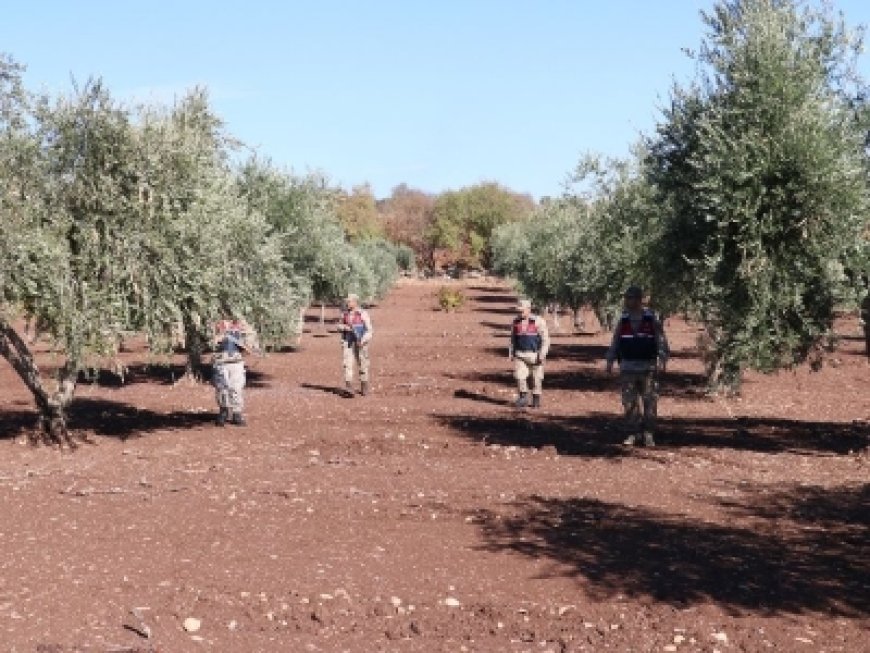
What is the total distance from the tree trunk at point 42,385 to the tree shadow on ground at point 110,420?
527 millimetres

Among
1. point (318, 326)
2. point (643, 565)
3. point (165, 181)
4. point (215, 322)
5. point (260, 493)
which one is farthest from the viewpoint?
point (318, 326)

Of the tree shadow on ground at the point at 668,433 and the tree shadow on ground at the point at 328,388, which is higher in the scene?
the tree shadow on ground at the point at 328,388

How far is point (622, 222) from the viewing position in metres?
24.6

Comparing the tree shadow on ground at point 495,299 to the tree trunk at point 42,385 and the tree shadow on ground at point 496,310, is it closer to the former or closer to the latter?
the tree shadow on ground at point 496,310

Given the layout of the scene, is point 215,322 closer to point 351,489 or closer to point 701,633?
point 351,489

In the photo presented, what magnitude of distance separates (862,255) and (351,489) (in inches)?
270

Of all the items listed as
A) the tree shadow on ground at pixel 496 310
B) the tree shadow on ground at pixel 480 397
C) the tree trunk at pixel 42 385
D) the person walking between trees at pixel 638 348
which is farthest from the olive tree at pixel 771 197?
the tree shadow on ground at pixel 496 310

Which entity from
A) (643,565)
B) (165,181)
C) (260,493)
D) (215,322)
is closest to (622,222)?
(215,322)

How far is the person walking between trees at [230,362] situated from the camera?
16.0 metres

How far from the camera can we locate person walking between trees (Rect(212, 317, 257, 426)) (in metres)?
16.0

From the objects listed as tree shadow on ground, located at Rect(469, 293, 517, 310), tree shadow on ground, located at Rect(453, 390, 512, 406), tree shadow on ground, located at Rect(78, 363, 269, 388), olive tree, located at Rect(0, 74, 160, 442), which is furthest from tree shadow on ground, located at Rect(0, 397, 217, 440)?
tree shadow on ground, located at Rect(469, 293, 517, 310)

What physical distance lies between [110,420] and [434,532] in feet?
31.0

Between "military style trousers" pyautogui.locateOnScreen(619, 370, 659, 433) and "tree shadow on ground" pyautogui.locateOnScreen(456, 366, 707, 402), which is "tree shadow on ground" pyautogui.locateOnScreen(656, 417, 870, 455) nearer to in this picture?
"military style trousers" pyautogui.locateOnScreen(619, 370, 659, 433)

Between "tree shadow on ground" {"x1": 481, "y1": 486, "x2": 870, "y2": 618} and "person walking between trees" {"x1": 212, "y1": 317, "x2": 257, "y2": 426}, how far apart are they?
6975 mm
